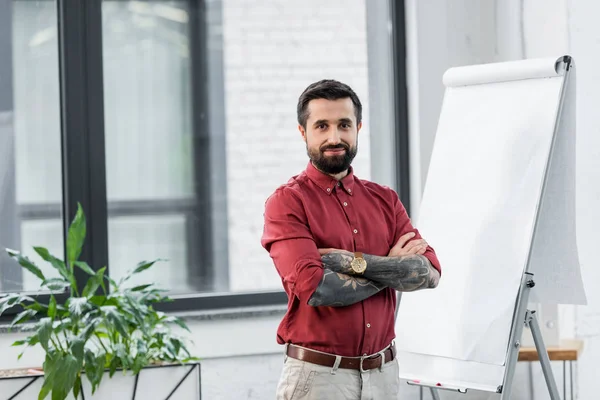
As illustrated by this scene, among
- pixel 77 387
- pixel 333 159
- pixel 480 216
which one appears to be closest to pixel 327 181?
pixel 333 159

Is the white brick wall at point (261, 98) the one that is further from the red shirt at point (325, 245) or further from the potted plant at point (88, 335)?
the red shirt at point (325, 245)

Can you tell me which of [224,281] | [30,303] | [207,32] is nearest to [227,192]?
[224,281]

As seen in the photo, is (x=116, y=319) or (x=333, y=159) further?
(x=116, y=319)

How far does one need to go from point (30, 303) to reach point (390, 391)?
5.14 feet

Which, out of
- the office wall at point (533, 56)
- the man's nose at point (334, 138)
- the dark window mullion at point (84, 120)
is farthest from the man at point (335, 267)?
the dark window mullion at point (84, 120)

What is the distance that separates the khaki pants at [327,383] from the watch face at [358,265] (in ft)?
0.84

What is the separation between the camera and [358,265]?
2.10 m

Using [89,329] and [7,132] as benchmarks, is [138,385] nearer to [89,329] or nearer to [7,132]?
[89,329]

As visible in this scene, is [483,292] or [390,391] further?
[483,292]

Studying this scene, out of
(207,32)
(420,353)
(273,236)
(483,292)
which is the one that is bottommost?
(420,353)

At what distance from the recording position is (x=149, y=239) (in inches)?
135

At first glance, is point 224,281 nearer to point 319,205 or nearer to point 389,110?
point 389,110

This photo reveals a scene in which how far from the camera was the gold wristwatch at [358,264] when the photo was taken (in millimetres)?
2098

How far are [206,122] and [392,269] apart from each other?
1594mm
